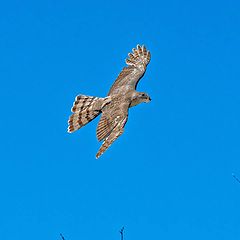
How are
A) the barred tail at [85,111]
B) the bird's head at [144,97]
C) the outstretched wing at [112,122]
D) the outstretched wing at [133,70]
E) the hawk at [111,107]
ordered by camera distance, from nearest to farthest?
1. the outstretched wing at [112,122]
2. the hawk at [111,107]
3. the barred tail at [85,111]
4. the bird's head at [144,97]
5. the outstretched wing at [133,70]

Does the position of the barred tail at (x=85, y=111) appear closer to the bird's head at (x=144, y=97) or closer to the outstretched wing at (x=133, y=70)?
the outstretched wing at (x=133, y=70)

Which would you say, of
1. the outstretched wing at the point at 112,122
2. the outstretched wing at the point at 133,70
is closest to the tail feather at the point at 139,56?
the outstretched wing at the point at 133,70

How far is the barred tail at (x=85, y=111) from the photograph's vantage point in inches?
851

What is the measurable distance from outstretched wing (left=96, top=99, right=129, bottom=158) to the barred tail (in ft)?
1.70

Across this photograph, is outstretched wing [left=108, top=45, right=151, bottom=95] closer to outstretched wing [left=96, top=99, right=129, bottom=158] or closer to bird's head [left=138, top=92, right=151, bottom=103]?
bird's head [left=138, top=92, right=151, bottom=103]

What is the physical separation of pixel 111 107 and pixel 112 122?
118 cm

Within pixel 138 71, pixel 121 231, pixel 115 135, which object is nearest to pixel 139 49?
pixel 138 71

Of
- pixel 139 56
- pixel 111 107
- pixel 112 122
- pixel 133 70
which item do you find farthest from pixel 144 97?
pixel 139 56

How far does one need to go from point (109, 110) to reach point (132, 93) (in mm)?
1722

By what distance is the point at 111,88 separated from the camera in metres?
23.2

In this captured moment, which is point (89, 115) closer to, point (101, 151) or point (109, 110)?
point (109, 110)

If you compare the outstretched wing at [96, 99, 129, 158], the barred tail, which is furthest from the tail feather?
the outstretched wing at [96, 99, 129, 158]

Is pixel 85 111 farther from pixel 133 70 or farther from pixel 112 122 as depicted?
pixel 133 70

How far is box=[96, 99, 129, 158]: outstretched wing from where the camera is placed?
1871 centimetres
